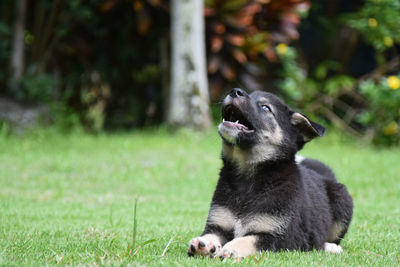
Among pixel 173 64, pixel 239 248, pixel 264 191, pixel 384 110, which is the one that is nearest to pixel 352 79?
pixel 384 110

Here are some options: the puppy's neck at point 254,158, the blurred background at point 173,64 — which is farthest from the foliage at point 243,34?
the puppy's neck at point 254,158

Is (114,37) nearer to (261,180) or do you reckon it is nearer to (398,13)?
(398,13)

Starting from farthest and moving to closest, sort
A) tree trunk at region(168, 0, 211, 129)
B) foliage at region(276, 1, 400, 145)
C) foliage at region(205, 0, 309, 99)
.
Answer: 1. foliage at region(205, 0, 309, 99)
2. foliage at region(276, 1, 400, 145)
3. tree trunk at region(168, 0, 211, 129)

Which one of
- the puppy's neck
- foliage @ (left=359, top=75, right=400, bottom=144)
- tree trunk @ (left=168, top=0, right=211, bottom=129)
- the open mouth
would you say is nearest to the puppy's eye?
the open mouth

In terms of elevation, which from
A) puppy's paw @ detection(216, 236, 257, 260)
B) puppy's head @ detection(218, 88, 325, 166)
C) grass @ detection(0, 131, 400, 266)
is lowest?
grass @ detection(0, 131, 400, 266)

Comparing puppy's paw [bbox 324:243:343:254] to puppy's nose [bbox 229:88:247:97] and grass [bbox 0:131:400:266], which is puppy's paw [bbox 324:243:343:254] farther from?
puppy's nose [bbox 229:88:247:97]

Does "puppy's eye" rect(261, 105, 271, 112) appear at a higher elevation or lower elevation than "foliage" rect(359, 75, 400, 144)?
higher

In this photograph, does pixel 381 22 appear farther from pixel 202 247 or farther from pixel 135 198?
pixel 202 247

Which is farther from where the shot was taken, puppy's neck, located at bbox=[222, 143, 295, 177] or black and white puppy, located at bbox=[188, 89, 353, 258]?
puppy's neck, located at bbox=[222, 143, 295, 177]

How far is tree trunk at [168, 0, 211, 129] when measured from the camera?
37.2ft

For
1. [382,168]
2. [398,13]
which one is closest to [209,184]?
[382,168]

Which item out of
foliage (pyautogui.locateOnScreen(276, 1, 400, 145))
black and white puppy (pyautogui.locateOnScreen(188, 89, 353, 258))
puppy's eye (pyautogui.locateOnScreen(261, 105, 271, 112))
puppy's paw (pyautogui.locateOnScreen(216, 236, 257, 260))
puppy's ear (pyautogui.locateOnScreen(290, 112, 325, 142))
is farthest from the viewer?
foliage (pyautogui.locateOnScreen(276, 1, 400, 145))

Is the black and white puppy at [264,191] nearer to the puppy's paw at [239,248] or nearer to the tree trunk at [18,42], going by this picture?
the puppy's paw at [239,248]

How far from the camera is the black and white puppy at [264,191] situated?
4.25 m
